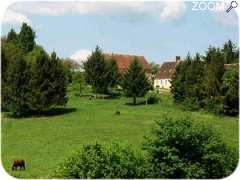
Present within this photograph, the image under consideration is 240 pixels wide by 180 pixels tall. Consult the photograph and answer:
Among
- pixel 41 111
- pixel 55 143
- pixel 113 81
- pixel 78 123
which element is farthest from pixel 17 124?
pixel 113 81

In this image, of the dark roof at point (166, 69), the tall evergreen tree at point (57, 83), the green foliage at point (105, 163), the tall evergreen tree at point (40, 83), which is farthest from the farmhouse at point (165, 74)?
the green foliage at point (105, 163)

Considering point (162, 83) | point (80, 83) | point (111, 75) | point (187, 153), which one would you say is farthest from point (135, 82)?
point (187, 153)

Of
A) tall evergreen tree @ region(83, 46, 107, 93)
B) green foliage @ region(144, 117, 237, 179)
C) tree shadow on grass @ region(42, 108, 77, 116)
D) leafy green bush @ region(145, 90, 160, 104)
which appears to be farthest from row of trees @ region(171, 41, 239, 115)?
green foliage @ region(144, 117, 237, 179)

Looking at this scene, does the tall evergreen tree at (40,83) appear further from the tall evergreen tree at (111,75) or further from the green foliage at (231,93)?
the green foliage at (231,93)

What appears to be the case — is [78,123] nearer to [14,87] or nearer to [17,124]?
[17,124]

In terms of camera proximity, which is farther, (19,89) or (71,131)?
A: (19,89)

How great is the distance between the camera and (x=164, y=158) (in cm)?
1203

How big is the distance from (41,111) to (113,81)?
16508mm

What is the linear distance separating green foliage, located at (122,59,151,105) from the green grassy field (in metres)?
3.19

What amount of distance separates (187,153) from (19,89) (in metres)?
33.0

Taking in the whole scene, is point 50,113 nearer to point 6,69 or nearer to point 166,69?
point 6,69

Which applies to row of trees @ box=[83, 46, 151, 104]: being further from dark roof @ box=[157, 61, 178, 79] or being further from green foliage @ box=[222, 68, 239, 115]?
dark roof @ box=[157, 61, 178, 79]

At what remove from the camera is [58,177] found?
12.7m

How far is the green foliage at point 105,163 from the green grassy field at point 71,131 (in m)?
3.47
